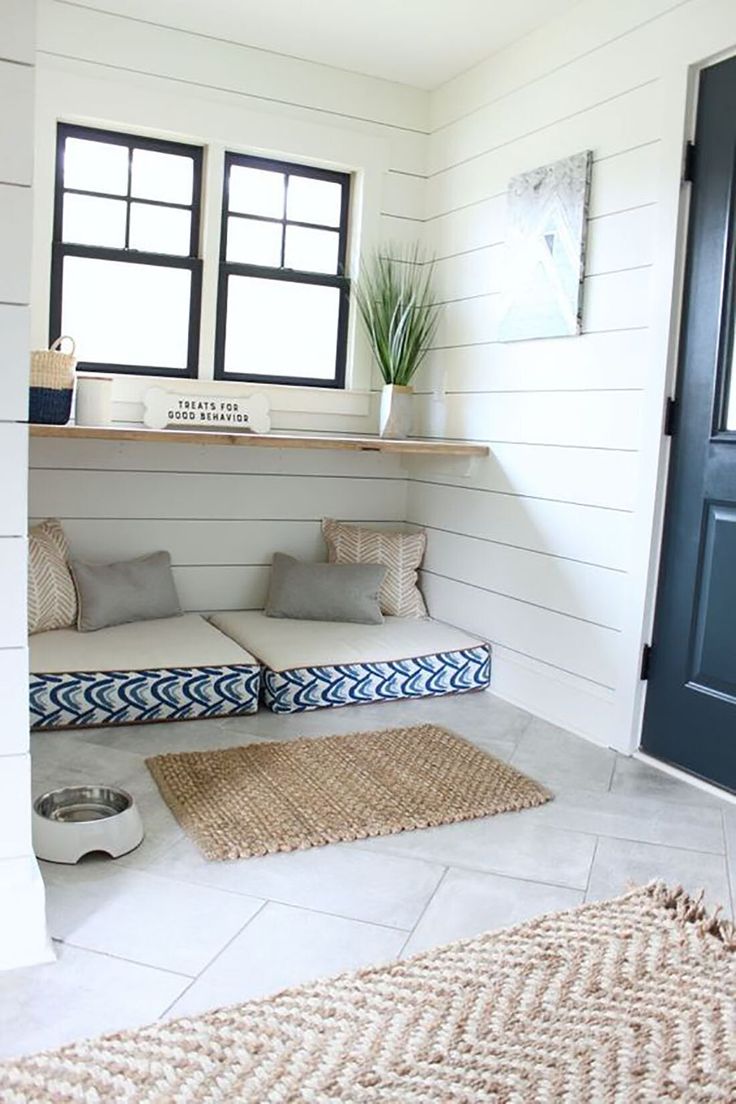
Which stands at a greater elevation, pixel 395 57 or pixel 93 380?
pixel 395 57

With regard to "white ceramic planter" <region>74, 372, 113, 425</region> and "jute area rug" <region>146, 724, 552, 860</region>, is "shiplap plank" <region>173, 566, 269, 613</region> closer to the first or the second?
"white ceramic planter" <region>74, 372, 113, 425</region>

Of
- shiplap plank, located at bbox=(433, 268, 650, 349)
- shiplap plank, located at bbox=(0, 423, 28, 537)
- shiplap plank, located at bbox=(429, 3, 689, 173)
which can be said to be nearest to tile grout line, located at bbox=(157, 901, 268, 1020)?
shiplap plank, located at bbox=(0, 423, 28, 537)

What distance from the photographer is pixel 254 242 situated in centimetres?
420

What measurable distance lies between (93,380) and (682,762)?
242cm

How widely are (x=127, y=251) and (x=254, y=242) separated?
54 cm

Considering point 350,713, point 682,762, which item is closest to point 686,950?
point 682,762

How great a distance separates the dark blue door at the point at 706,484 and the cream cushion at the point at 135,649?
146 cm

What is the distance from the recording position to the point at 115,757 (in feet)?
9.93

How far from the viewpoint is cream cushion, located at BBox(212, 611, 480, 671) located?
3.65 m

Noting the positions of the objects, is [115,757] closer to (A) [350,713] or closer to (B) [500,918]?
(A) [350,713]

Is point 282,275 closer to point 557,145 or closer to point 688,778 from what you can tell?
point 557,145

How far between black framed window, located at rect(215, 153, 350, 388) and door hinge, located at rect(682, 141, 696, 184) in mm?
1694

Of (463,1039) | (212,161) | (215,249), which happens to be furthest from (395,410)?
(463,1039)

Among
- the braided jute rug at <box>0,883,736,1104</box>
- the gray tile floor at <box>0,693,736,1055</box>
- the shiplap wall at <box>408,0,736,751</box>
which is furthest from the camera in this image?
the shiplap wall at <box>408,0,736,751</box>
